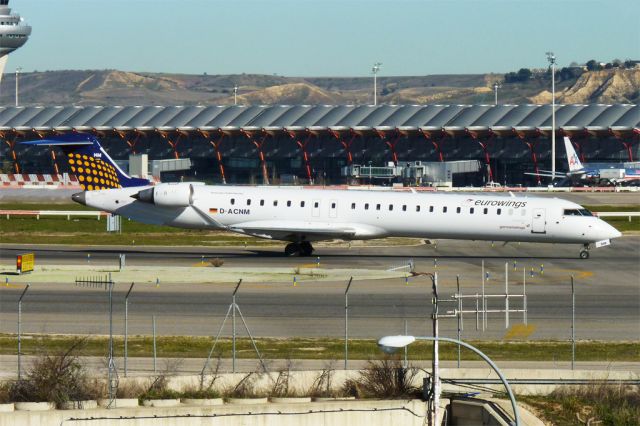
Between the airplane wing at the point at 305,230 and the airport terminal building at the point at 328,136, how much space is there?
8476 centimetres

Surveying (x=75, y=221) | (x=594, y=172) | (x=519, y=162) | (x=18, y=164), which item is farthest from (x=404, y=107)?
(x=75, y=221)

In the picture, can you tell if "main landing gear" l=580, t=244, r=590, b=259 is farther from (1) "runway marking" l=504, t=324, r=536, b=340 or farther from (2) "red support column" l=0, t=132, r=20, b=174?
(2) "red support column" l=0, t=132, r=20, b=174

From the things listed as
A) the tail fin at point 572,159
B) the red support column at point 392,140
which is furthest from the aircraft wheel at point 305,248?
the red support column at point 392,140

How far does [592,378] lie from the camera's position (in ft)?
96.2

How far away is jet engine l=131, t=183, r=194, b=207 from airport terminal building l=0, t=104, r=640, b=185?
283 ft

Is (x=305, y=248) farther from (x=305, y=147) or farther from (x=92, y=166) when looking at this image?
(x=305, y=147)

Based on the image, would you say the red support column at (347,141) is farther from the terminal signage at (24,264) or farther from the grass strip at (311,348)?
the grass strip at (311,348)

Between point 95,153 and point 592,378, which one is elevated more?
point 95,153

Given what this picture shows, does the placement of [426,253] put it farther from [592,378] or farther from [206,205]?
[592,378]

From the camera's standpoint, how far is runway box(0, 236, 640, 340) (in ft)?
123

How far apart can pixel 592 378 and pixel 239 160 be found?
126237 millimetres

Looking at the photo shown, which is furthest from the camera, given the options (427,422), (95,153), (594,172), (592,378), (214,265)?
(594,172)

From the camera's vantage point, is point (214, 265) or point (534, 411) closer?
point (534, 411)

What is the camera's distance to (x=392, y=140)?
147 metres
